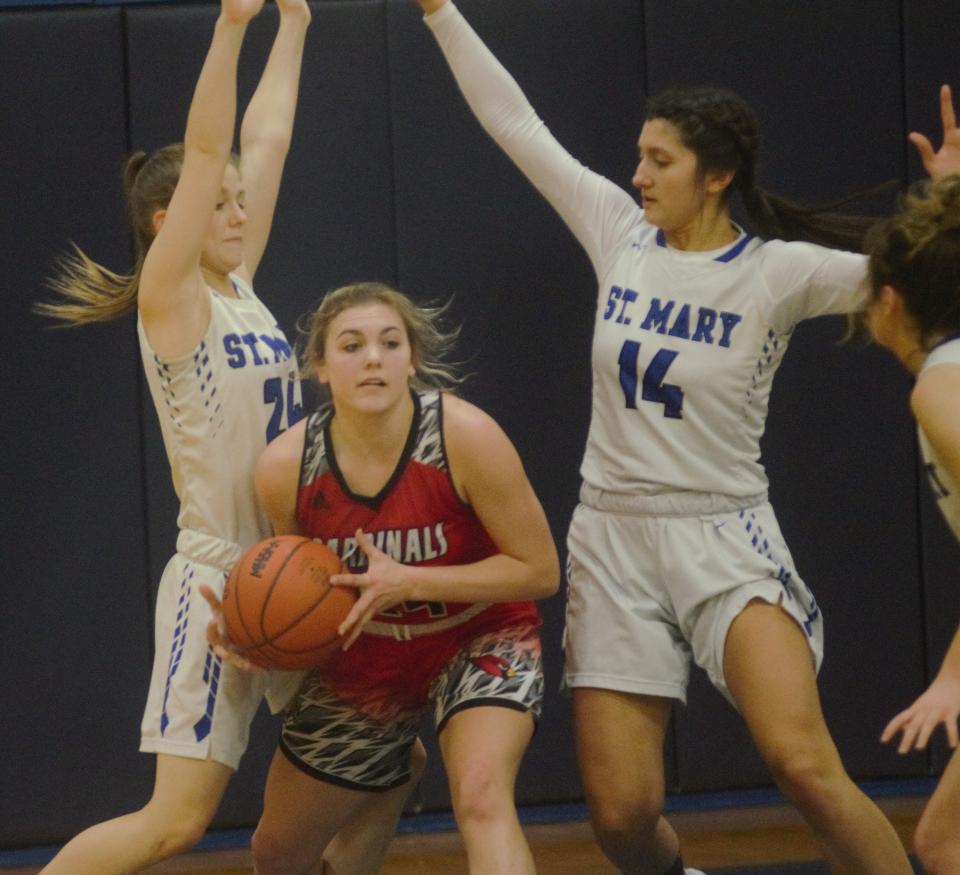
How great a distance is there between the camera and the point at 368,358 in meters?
3.33

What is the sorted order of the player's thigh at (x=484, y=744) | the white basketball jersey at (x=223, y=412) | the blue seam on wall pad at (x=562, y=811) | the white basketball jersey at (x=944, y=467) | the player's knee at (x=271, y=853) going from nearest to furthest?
the white basketball jersey at (x=944, y=467) → the player's thigh at (x=484, y=744) → the white basketball jersey at (x=223, y=412) → the player's knee at (x=271, y=853) → the blue seam on wall pad at (x=562, y=811)

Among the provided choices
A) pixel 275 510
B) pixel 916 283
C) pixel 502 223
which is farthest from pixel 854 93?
pixel 275 510

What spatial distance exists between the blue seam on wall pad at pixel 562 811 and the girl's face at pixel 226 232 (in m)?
2.27

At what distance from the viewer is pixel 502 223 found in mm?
5066

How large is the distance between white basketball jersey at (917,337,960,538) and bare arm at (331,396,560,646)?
2.63 ft

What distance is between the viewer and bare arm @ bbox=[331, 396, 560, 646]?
3.21 meters

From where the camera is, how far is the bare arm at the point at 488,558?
3.21 meters

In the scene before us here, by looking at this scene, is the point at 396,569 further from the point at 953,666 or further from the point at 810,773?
the point at 953,666

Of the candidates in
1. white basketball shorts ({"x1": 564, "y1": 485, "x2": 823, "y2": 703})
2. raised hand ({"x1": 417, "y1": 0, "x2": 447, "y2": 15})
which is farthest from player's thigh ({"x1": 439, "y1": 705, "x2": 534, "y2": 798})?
raised hand ({"x1": 417, "y1": 0, "x2": 447, "y2": 15})

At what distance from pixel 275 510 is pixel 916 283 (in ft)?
4.51

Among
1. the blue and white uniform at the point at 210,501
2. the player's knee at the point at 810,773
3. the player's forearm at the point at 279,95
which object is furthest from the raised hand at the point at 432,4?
the player's knee at the point at 810,773

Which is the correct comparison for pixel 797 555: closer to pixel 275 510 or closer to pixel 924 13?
pixel 924 13

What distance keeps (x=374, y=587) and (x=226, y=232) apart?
86 centimetres

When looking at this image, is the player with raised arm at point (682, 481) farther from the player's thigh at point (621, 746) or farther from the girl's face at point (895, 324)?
the girl's face at point (895, 324)
